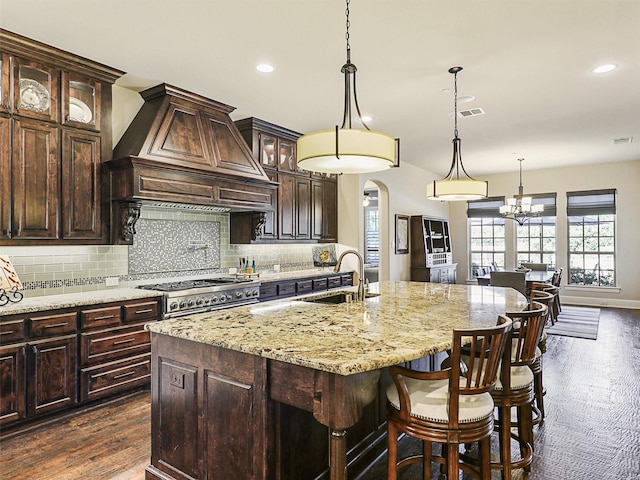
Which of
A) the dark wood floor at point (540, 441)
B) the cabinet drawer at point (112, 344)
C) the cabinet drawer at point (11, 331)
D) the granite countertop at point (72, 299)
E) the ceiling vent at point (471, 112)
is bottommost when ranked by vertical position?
the dark wood floor at point (540, 441)

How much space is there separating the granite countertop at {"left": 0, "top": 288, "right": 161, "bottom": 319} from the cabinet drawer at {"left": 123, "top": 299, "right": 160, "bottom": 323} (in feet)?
0.21

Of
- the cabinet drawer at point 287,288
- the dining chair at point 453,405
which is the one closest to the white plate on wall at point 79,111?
the cabinet drawer at point 287,288

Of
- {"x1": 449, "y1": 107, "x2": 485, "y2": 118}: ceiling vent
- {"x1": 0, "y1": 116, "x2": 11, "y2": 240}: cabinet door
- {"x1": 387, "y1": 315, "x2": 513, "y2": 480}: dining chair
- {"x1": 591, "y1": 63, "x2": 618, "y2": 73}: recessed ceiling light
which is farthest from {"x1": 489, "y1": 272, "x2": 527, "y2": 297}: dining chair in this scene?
{"x1": 0, "y1": 116, "x2": 11, "y2": 240}: cabinet door

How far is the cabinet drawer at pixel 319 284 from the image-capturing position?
5.68m

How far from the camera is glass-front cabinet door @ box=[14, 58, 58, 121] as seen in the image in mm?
3221

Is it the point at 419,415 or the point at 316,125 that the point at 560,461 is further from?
the point at 316,125

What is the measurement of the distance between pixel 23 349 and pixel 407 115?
4455 mm

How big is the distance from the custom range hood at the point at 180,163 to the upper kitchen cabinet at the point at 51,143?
22 cm

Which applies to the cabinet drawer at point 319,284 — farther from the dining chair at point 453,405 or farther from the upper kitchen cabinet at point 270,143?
the dining chair at point 453,405

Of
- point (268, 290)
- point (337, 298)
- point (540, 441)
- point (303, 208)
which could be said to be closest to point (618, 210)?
point (303, 208)

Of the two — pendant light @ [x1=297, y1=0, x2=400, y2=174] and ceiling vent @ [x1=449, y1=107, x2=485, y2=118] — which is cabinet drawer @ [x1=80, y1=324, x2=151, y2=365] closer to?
pendant light @ [x1=297, y1=0, x2=400, y2=174]

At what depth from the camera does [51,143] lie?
3.40 m

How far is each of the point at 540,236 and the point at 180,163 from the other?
26.9 feet

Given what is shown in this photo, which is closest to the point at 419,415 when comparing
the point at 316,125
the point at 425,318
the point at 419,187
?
the point at 425,318
